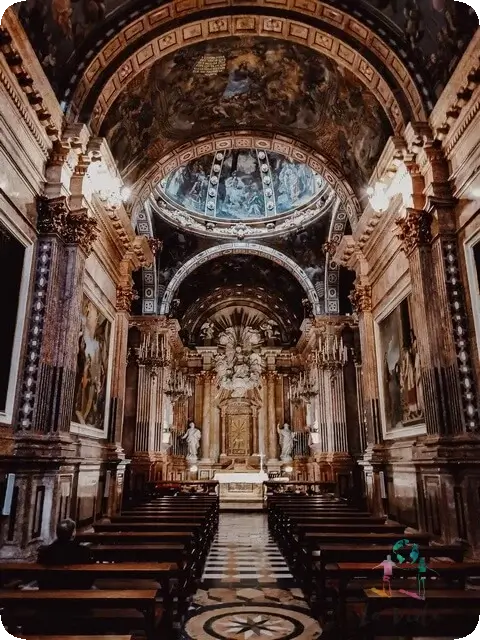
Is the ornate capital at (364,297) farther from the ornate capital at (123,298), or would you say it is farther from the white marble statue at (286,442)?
the white marble statue at (286,442)

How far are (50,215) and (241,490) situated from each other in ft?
57.2

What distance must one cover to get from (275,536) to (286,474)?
1338 cm

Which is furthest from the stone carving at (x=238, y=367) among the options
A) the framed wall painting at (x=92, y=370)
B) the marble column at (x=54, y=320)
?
the marble column at (x=54, y=320)

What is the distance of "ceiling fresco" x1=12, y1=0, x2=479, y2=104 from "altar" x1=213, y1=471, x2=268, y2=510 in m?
15.9

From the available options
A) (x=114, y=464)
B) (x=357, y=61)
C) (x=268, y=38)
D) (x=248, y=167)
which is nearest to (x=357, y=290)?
(x=357, y=61)

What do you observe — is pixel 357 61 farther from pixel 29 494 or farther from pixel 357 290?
A: pixel 29 494

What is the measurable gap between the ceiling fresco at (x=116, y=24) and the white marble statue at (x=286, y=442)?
19450 millimetres

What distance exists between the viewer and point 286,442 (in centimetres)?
2514

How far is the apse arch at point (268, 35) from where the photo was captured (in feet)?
29.5

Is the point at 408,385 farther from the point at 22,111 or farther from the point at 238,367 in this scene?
the point at 238,367

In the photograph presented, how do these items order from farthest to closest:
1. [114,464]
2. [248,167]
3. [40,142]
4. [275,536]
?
[248,167], [275,536], [114,464], [40,142]

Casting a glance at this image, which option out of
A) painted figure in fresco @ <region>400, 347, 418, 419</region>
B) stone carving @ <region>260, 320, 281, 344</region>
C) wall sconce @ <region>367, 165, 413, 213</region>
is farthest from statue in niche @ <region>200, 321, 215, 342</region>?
painted figure in fresco @ <region>400, 347, 418, 419</region>

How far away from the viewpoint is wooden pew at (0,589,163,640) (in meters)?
3.20

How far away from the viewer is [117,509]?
10633 mm
